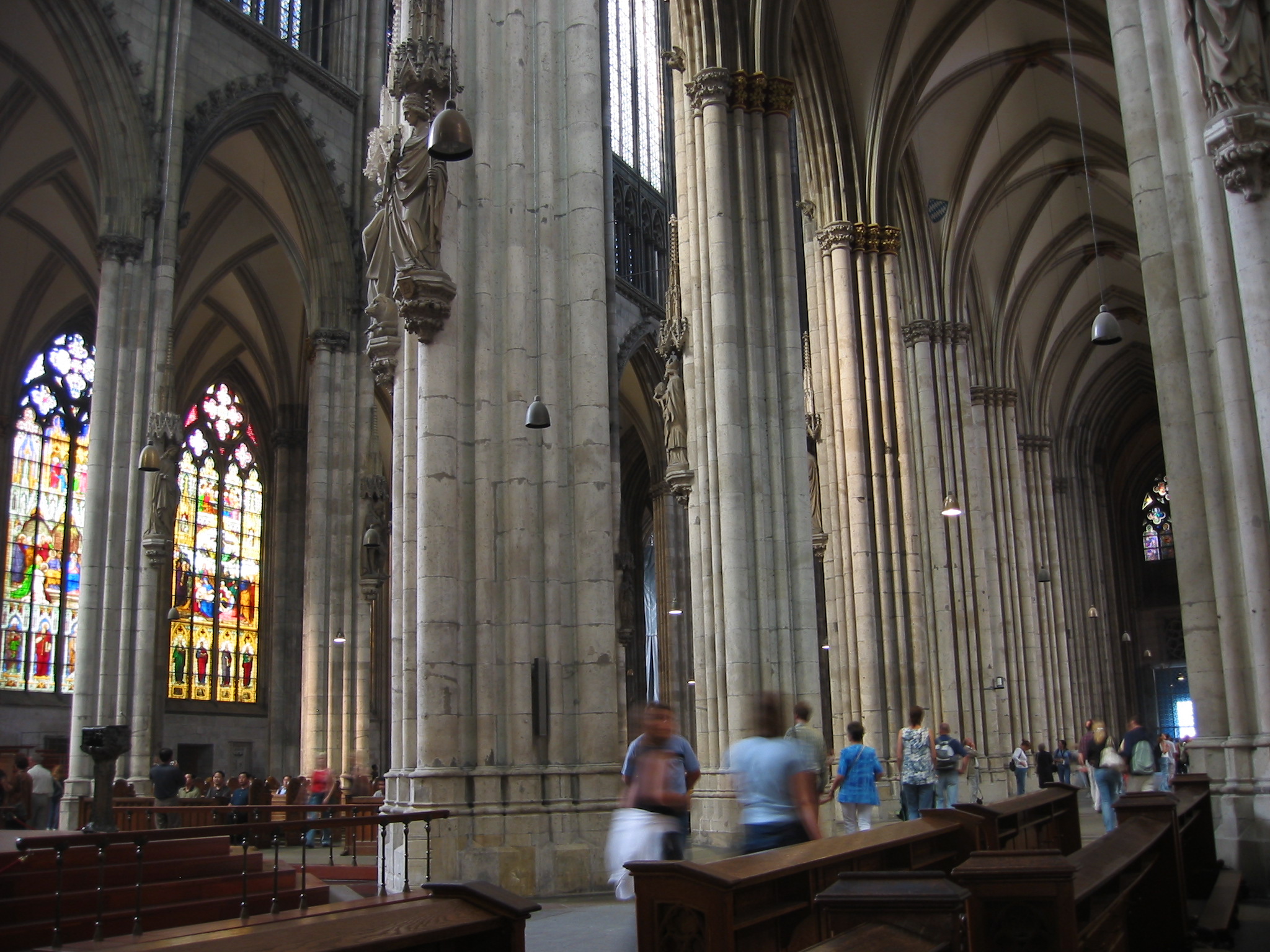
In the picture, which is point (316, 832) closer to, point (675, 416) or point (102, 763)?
point (675, 416)

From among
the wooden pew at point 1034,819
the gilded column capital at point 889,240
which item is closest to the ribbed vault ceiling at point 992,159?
the gilded column capital at point 889,240

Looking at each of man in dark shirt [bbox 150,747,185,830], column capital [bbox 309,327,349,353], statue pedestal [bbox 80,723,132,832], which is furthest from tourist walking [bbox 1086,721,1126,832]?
column capital [bbox 309,327,349,353]

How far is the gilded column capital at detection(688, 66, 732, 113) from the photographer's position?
18.9m

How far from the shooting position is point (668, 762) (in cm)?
645

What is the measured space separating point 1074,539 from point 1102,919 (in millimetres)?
39128

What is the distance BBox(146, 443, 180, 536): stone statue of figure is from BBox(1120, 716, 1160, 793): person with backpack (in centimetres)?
1656

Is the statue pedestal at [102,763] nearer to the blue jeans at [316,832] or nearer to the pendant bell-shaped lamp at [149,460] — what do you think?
the blue jeans at [316,832]

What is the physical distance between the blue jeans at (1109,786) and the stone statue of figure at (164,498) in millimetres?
16199

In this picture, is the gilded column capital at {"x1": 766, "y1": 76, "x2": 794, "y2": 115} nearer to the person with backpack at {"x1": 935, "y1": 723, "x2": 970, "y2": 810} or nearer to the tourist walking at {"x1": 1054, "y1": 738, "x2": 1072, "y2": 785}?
the person with backpack at {"x1": 935, "y1": 723, "x2": 970, "y2": 810}

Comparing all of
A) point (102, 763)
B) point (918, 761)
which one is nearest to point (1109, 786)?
point (918, 761)

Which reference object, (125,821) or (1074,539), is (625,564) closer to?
(125,821)

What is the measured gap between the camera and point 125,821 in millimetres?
14992

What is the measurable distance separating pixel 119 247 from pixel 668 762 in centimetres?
1992

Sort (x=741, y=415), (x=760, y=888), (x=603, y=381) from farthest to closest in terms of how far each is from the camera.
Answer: (x=741, y=415) < (x=603, y=381) < (x=760, y=888)
